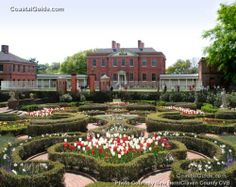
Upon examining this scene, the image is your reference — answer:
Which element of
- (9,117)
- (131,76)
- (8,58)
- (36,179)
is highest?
(8,58)

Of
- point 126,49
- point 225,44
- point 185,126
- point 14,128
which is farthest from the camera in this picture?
point 126,49

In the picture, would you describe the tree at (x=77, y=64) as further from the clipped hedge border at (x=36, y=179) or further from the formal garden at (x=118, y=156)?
the clipped hedge border at (x=36, y=179)

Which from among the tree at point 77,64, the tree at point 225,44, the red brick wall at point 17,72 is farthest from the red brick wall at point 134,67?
the tree at point 225,44

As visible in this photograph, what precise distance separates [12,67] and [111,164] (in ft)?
152

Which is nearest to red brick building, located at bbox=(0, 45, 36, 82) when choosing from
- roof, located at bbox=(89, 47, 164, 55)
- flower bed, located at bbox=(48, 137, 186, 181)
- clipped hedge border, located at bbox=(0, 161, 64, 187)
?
roof, located at bbox=(89, 47, 164, 55)

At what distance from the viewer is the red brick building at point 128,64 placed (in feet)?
191

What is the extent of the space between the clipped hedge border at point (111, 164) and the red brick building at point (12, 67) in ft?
141

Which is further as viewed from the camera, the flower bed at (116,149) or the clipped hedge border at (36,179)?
the flower bed at (116,149)

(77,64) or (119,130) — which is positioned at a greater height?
(77,64)

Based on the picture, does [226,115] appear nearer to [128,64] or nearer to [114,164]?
[114,164]

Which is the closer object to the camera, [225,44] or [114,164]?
[114,164]

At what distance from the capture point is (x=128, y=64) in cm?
5869

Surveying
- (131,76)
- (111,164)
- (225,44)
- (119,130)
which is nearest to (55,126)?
(119,130)

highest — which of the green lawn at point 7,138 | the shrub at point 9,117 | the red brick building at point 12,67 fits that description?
the red brick building at point 12,67
